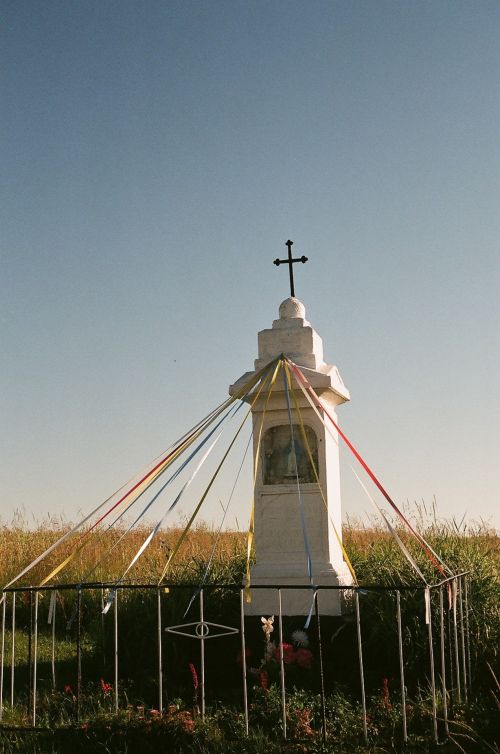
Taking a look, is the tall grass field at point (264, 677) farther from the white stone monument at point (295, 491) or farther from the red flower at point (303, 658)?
the white stone monument at point (295, 491)

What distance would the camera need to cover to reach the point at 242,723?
16.0 feet

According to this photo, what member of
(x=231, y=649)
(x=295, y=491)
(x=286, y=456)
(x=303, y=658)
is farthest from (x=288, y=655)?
(x=286, y=456)

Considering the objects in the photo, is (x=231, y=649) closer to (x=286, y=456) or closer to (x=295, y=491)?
(x=295, y=491)

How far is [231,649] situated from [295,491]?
5.23 feet

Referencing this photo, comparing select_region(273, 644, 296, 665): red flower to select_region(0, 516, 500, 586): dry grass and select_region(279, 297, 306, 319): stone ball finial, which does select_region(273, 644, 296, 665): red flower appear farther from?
select_region(279, 297, 306, 319): stone ball finial

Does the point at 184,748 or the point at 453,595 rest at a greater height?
the point at 453,595

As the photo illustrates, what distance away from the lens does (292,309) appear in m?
7.73

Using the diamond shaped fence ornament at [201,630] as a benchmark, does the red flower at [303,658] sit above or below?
below

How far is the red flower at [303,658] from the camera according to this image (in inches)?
243

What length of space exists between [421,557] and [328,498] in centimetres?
125

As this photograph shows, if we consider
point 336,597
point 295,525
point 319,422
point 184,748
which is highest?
point 319,422

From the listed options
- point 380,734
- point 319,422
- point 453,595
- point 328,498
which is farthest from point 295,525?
point 380,734

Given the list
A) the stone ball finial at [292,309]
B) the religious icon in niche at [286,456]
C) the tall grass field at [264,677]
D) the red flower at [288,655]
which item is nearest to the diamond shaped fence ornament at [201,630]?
the tall grass field at [264,677]

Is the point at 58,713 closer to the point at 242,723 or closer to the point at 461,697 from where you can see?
the point at 242,723
